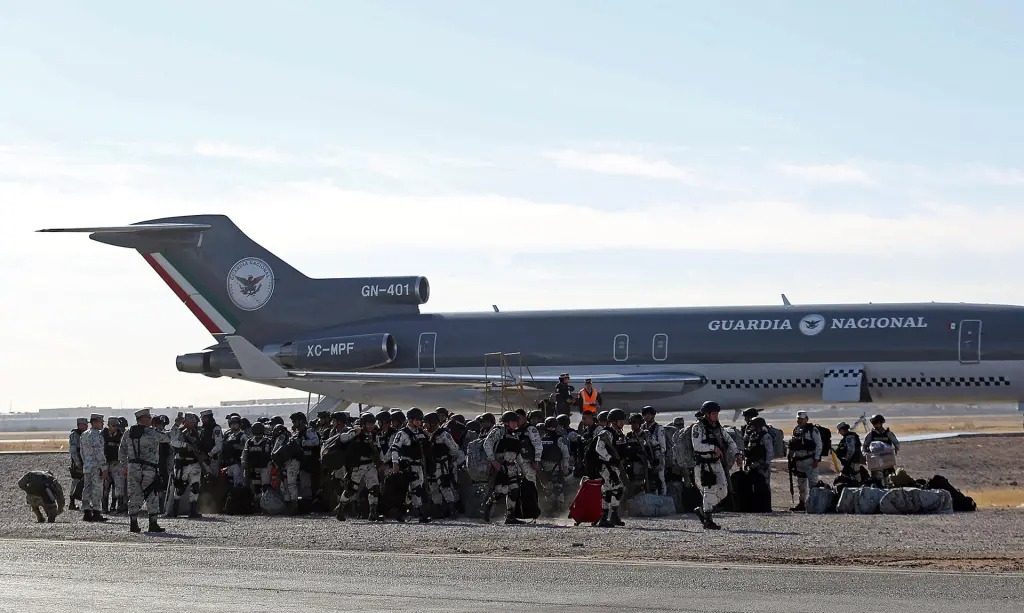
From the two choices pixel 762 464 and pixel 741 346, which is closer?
pixel 762 464

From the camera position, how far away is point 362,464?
20.7 metres

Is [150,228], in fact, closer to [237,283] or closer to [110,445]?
[237,283]

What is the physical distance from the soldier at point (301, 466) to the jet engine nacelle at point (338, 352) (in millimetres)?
16271

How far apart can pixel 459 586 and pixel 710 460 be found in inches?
238

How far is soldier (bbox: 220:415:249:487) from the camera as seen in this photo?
75.9ft

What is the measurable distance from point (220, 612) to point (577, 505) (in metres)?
8.51

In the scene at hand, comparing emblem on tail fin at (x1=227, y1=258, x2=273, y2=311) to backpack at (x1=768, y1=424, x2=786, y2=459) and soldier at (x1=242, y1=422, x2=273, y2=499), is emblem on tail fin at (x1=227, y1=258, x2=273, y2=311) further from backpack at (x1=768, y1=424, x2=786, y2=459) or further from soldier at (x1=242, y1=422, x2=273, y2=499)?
backpack at (x1=768, y1=424, x2=786, y2=459)

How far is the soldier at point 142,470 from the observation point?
18.8 metres

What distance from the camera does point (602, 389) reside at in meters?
35.4

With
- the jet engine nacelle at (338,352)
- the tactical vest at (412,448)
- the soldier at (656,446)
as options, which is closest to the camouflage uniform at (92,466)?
the tactical vest at (412,448)

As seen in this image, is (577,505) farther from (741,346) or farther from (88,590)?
(741,346)

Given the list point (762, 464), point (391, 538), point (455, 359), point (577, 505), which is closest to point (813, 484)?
point (762, 464)

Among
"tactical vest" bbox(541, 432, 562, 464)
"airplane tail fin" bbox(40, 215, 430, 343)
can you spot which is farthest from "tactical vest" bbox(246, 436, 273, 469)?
"airplane tail fin" bbox(40, 215, 430, 343)

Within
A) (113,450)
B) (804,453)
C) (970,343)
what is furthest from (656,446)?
(970,343)
